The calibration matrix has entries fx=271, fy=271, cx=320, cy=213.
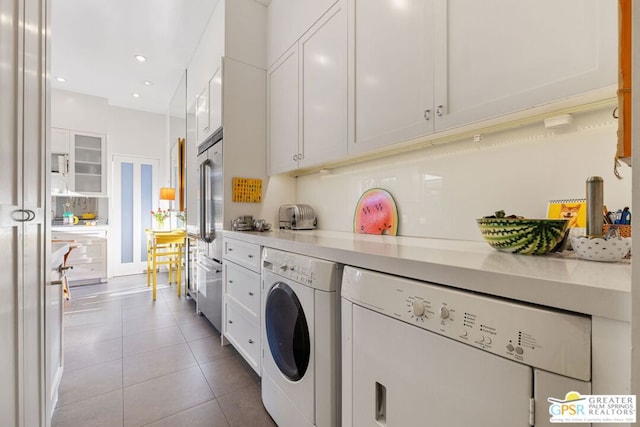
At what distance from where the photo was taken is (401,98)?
4.29 feet

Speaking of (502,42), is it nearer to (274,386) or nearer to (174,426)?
(274,386)

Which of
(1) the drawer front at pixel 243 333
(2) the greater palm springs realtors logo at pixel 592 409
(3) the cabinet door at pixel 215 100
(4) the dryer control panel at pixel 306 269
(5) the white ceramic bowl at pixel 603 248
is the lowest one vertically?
(1) the drawer front at pixel 243 333

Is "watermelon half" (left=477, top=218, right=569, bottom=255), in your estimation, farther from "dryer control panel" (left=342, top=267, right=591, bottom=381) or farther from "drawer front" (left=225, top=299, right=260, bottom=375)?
"drawer front" (left=225, top=299, right=260, bottom=375)

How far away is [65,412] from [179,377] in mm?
582

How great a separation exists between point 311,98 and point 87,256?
4643 millimetres

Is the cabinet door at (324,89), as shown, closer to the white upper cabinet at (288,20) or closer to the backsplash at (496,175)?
the white upper cabinet at (288,20)

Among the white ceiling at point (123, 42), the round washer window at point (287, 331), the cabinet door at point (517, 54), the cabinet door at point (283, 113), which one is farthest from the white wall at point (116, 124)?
the cabinet door at point (517, 54)

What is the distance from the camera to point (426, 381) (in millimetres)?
724

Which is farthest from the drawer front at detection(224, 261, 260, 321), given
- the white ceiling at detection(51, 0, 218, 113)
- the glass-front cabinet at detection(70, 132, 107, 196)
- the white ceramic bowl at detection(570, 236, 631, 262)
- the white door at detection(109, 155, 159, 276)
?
the glass-front cabinet at detection(70, 132, 107, 196)

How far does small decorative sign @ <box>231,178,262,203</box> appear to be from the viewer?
235 cm

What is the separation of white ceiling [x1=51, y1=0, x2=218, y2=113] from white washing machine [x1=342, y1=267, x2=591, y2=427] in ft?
10.2

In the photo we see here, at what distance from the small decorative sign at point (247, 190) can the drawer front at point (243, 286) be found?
57cm

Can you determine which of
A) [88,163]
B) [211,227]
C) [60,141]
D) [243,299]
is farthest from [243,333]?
[60,141]

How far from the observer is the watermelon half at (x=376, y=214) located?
1700 mm
